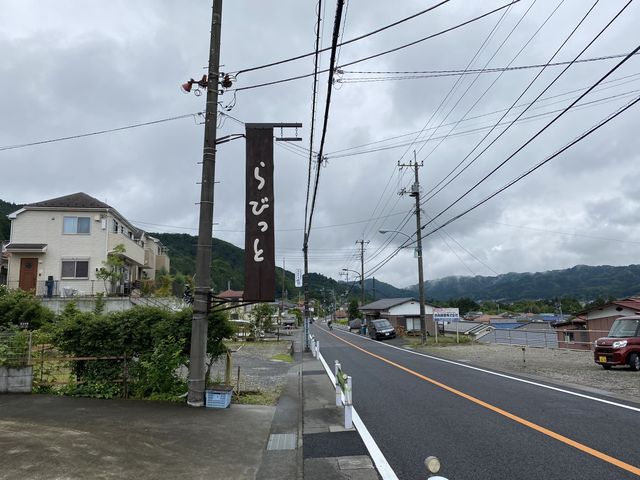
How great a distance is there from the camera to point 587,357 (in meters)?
21.1

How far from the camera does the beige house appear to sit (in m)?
29.7

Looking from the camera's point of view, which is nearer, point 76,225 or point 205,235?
point 205,235

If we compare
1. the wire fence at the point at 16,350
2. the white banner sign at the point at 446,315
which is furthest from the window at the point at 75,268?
the white banner sign at the point at 446,315

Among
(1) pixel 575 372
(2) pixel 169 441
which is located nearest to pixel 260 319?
(1) pixel 575 372

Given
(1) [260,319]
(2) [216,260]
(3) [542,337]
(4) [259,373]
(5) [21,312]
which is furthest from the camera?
(2) [216,260]

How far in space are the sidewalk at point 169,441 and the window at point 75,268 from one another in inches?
878

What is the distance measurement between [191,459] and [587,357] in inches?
805

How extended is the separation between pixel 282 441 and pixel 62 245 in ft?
91.6

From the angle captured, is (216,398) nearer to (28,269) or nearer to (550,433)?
(550,433)

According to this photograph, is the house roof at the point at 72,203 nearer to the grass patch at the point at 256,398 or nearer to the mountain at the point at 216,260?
the grass patch at the point at 256,398

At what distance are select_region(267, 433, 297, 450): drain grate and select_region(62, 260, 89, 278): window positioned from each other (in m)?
26.6

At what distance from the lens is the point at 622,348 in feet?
51.0

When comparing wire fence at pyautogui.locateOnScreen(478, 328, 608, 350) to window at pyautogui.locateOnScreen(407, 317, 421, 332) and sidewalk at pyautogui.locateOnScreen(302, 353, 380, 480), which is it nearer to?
window at pyautogui.locateOnScreen(407, 317, 421, 332)

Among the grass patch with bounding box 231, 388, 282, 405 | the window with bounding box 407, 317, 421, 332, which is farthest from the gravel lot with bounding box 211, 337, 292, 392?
the window with bounding box 407, 317, 421, 332
